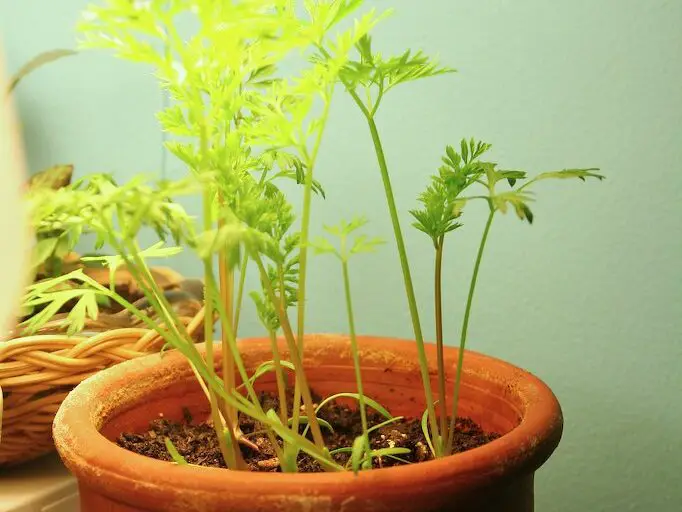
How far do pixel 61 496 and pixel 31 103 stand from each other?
741mm

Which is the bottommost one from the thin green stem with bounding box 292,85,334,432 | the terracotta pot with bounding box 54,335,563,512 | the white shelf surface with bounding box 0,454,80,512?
the white shelf surface with bounding box 0,454,80,512

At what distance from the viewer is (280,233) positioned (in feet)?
2.01

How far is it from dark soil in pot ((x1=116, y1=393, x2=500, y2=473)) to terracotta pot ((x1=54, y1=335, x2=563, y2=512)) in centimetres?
2

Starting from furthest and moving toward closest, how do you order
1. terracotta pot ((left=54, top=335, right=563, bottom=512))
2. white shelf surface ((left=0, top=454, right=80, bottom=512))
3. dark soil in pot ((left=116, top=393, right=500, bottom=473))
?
white shelf surface ((left=0, top=454, right=80, bottom=512))
dark soil in pot ((left=116, top=393, right=500, bottom=473))
terracotta pot ((left=54, top=335, right=563, bottom=512))

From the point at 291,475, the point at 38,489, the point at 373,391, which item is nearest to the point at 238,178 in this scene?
the point at 291,475

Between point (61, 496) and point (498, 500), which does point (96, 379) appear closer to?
point (61, 496)

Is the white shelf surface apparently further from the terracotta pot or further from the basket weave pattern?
the terracotta pot

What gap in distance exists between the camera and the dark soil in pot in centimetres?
69

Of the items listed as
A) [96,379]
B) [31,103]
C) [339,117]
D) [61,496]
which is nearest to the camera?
[96,379]

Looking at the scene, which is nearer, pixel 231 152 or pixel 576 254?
pixel 231 152

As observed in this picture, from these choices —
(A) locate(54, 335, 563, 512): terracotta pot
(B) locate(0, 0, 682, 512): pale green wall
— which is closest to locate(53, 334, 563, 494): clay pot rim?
(A) locate(54, 335, 563, 512): terracotta pot

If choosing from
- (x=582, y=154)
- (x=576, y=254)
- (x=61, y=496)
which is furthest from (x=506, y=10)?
(x=61, y=496)

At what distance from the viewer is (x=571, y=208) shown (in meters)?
0.92

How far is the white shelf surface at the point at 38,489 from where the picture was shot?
800 mm
